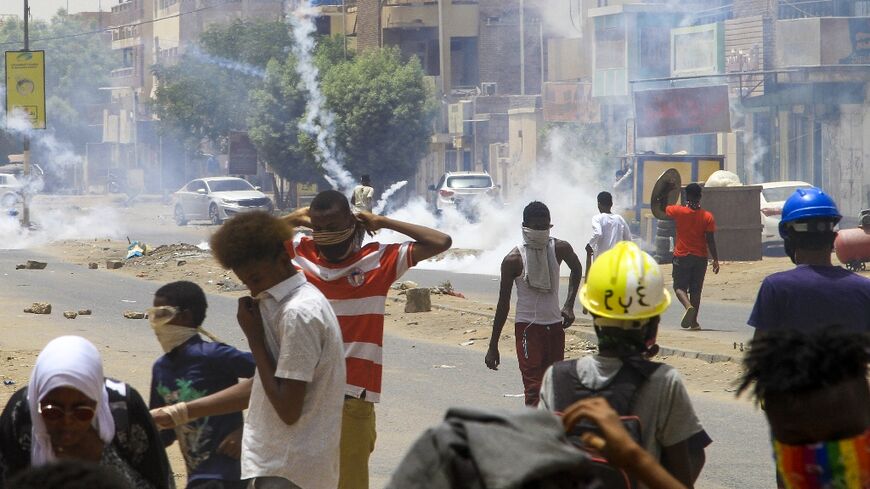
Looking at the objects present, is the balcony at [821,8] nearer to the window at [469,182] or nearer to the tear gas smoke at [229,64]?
the window at [469,182]

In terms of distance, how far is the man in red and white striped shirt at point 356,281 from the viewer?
5.63 m

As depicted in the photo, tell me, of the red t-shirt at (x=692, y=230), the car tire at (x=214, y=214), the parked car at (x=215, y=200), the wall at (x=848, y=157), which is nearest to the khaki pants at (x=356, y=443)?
the red t-shirt at (x=692, y=230)

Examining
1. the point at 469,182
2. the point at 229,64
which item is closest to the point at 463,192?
the point at 469,182

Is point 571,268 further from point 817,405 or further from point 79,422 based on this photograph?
point 817,405

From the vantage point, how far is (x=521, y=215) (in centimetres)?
3553

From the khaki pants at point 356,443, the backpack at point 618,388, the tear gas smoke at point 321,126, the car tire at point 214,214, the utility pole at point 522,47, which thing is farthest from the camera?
the utility pole at point 522,47

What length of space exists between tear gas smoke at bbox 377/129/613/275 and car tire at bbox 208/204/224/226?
19.4 feet

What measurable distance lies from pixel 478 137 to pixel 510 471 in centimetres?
5365

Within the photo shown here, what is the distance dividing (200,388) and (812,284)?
216cm

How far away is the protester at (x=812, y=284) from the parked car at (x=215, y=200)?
38.6m

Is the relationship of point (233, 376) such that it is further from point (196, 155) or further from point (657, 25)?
point (196, 155)

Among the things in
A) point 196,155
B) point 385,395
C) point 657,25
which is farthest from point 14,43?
point 385,395

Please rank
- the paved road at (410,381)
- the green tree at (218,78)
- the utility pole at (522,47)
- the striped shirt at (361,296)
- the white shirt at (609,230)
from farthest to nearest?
the green tree at (218,78) < the utility pole at (522,47) < the white shirt at (609,230) < the paved road at (410,381) < the striped shirt at (361,296)

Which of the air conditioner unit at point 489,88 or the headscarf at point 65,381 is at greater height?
the air conditioner unit at point 489,88
